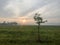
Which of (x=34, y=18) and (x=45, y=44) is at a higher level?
(x=34, y=18)

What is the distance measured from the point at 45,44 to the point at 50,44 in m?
0.91

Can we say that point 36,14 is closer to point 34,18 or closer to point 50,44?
point 34,18

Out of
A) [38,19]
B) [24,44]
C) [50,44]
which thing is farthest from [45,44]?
[38,19]

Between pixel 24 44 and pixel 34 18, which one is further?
pixel 34 18

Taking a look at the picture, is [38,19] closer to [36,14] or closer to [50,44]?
[36,14]

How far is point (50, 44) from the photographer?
29172 mm

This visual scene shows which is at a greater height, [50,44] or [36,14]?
[36,14]

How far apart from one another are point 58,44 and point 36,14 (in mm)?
9684

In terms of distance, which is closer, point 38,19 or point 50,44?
point 50,44

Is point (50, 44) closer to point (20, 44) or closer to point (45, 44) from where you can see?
point (45, 44)

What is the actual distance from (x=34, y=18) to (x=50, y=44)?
353 inches

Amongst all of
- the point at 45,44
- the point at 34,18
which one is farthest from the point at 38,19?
the point at 45,44

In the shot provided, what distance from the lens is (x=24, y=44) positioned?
2902cm

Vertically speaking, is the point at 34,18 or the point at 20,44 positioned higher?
the point at 34,18
